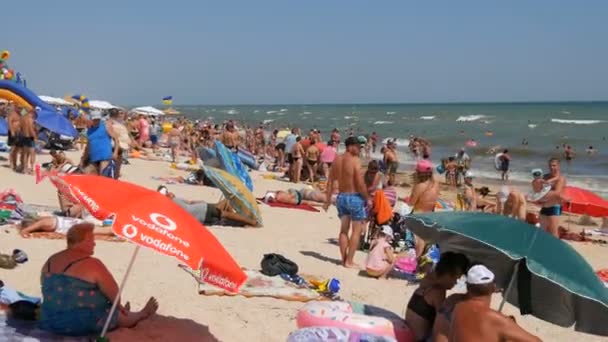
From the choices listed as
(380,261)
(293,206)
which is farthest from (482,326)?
(293,206)

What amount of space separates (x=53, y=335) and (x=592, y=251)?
8.30 meters

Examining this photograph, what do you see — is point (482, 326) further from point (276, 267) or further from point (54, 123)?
point (54, 123)

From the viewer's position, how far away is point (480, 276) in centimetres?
352

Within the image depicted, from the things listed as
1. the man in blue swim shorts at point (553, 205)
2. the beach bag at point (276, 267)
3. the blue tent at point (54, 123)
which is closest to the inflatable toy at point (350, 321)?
the beach bag at point (276, 267)

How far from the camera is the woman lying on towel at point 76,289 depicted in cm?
409

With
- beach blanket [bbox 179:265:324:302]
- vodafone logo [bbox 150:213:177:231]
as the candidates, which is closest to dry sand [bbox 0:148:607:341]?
beach blanket [bbox 179:265:324:302]

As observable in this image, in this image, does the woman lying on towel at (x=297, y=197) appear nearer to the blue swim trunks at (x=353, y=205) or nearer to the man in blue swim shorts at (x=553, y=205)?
the man in blue swim shorts at (x=553, y=205)

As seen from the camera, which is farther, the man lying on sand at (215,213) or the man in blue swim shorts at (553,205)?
the man lying on sand at (215,213)

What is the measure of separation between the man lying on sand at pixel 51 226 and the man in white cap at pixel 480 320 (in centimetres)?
451

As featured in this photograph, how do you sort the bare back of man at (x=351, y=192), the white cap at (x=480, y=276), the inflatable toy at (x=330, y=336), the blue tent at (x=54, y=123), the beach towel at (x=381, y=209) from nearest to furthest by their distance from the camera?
1. the white cap at (x=480, y=276)
2. the inflatable toy at (x=330, y=336)
3. the bare back of man at (x=351, y=192)
4. the beach towel at (x=381, y=209)
5. the blue tent at (x=54, y=123)

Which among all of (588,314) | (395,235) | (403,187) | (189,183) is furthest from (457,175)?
(588,314)

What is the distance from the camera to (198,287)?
568 centimetres

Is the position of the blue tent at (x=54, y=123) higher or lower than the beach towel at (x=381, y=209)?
higher

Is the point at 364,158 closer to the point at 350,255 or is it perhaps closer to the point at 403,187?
the point at 403,187
